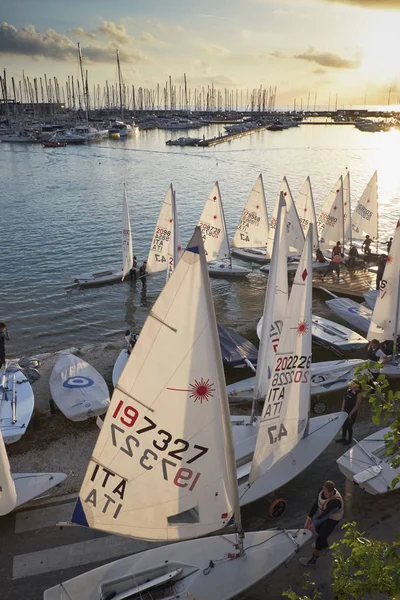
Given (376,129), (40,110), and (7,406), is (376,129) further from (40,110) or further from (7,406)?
(7,406)

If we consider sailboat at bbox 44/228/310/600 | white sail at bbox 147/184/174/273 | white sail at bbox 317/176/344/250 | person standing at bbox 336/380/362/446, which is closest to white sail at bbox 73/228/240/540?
sailboat at bbox 44/228/310/600

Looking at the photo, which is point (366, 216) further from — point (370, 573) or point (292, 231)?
point (370, 573)

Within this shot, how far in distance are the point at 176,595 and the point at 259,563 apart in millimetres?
1478

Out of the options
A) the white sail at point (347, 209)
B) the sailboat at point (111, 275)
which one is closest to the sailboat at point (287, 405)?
the sailboat at point (111, 275)

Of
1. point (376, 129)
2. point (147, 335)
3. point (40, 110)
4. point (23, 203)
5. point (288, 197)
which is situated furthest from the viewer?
point (40, 110)

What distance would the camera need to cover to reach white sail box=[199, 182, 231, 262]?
24953 millimetres

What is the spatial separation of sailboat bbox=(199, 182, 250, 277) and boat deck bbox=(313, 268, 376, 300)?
4688mm

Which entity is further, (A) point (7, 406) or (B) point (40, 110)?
(B) point (40, 110)

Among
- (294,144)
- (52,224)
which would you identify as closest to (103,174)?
(52,224)

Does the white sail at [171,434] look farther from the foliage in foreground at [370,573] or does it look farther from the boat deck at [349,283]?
the boat deck at [349,283]

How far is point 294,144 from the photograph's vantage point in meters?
113

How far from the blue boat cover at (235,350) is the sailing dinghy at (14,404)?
6.09 m

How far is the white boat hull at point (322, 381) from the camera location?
1365 centimetres

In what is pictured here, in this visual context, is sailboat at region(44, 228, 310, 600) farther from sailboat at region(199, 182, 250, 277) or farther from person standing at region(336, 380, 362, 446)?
sailboat at region(199, 182, 250, 277)
